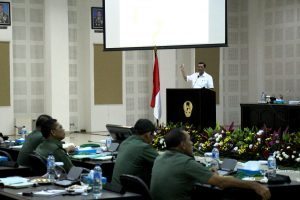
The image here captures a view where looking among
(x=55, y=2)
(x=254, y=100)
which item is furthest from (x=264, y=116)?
(x=55, y=2)

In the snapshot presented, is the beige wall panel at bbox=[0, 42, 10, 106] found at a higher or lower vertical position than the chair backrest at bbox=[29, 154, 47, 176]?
higher

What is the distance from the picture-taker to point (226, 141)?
28.0ft

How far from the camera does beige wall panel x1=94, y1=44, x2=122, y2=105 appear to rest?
1750 cm

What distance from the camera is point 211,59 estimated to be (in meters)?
19.0

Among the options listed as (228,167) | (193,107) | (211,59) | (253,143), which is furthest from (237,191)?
(211,59)

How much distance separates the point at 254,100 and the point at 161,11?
28.3 ft

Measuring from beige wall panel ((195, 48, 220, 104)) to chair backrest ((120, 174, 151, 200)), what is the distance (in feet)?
46.8

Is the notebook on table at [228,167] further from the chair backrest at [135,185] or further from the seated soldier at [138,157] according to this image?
the chair backrest at [135,185]

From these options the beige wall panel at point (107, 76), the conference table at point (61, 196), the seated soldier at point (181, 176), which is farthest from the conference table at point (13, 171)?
the beige wall panel at point (107, 76)

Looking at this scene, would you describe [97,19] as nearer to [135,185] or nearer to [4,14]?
[4,14]

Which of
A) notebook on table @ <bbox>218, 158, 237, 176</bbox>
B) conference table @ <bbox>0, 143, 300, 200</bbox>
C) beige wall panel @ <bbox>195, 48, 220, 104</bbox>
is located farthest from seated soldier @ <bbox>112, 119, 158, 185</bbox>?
beige wall panel @ <bbox>195, 48, 220, 104</bbox>

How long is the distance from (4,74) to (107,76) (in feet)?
9.94

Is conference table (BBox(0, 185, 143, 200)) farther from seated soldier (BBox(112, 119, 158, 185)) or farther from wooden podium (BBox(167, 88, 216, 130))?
wooden podium (BBox(167, 88, 216, 130))

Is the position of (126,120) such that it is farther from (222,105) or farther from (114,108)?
(222,105)
